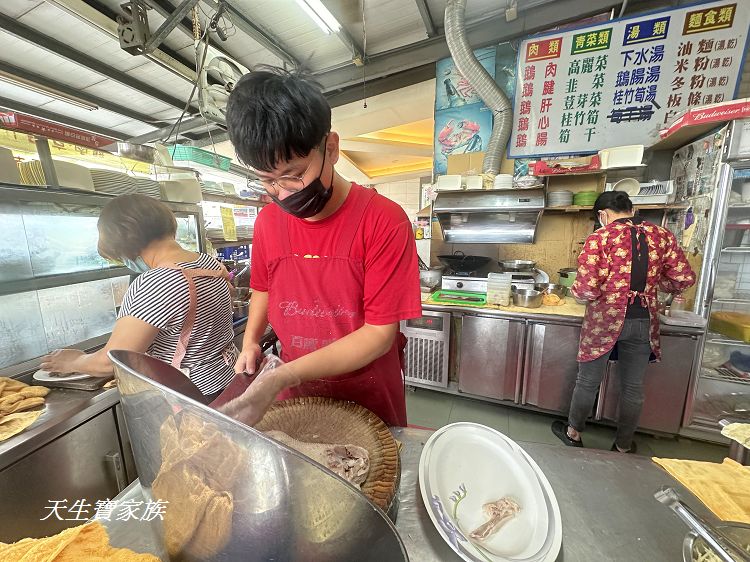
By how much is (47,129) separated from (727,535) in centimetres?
279

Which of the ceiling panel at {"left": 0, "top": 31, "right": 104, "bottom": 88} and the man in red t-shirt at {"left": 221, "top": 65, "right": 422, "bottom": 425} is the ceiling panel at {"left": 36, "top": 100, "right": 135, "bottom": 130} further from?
the man in red t-shirt at {"left": 221, "top": 65, "right": 422, "bottom": 425}

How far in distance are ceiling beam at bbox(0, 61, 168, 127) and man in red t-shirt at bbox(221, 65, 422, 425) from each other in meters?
3.34

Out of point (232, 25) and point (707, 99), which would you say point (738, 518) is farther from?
point (232, 25)

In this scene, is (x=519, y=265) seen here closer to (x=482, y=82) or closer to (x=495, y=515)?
(x=482, y=82)

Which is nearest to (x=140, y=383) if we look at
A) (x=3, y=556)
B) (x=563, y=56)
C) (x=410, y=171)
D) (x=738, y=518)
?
(x=3, y=556)

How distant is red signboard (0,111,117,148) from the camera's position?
1428 millimetres

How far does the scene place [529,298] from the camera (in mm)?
2924

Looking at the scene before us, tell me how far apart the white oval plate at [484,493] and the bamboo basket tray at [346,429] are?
108 mm

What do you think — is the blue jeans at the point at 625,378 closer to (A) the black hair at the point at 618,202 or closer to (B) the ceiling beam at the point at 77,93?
(A) the black hair at the point at 618,202

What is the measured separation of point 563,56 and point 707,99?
134 cm

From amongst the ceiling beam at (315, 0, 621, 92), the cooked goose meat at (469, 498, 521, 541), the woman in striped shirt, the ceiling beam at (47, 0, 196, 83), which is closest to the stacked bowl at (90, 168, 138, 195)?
the woman in striped shirt

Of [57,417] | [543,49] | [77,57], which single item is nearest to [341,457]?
[57,417]

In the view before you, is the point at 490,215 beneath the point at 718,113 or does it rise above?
beneath

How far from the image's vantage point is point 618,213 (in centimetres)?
232
